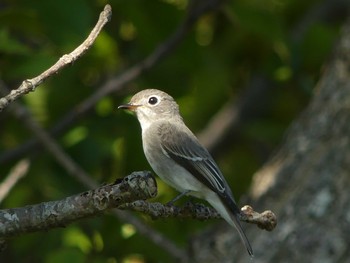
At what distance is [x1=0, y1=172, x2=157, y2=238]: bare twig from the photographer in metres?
3.26

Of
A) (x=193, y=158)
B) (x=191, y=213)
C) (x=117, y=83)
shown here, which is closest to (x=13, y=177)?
(x=117, y=83)

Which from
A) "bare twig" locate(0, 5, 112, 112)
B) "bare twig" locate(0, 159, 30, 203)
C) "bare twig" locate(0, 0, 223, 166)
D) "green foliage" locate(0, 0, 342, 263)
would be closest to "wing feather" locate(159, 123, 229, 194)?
"green foliage" locate(0, 0, 342, 263)

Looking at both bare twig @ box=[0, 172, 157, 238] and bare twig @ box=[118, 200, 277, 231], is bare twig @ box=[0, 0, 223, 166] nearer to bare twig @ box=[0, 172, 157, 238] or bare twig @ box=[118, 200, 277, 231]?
bare twig @ box=[118, 200, 277, 231]

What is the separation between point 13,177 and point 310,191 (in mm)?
2075

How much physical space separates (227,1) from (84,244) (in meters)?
1.97

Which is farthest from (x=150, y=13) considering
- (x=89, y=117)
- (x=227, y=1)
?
(x=89, y=117)

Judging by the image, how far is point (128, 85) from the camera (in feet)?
23.3

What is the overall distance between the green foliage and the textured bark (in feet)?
1.32

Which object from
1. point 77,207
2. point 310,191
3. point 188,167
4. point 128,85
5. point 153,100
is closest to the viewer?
point 77,207

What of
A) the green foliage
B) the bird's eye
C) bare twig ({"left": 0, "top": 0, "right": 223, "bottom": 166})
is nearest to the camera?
the bird's eye

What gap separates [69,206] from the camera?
3371mm

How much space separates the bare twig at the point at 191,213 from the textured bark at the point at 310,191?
206cm

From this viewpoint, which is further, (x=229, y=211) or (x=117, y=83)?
(x=117, y=83)

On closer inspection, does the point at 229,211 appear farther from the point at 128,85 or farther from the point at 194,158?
the point at 128,85
